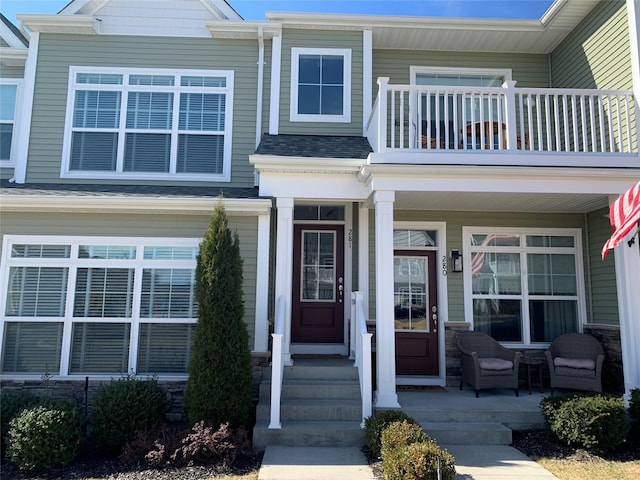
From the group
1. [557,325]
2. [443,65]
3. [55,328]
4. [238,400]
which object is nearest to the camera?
[238,400]

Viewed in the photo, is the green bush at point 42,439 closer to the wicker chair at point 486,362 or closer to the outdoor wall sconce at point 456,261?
the wicker chair at point 486,362

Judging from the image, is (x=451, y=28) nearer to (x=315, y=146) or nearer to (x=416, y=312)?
(x=315, y=146)

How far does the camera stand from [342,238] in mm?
7953

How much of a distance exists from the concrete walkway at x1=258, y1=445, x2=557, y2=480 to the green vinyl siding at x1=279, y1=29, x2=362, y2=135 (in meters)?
5.15

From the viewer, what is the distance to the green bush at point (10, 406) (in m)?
5.16

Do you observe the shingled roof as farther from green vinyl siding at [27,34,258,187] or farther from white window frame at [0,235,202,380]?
white window frame at [0,235,202,380]

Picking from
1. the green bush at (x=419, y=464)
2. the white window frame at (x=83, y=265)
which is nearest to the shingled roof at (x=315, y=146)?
the white window frame at (x=83, y=265)

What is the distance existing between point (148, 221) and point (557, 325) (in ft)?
22.1

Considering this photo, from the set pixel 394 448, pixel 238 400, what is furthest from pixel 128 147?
pixel 394 448

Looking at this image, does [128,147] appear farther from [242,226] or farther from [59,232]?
[242,226]

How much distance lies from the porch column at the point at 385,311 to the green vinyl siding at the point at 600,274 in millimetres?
3685

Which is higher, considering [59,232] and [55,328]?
[59,232]

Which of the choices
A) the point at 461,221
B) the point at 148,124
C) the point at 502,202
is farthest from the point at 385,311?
the point at 148,124

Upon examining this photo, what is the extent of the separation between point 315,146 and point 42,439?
5247 mm
